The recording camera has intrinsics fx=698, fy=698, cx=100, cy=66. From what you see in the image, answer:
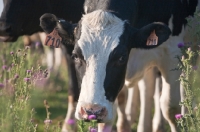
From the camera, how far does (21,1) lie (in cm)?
897

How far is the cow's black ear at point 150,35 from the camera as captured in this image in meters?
6.59

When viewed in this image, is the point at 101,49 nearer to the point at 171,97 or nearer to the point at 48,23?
the point at 48,23

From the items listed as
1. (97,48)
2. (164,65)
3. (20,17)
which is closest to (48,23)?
(97,48)

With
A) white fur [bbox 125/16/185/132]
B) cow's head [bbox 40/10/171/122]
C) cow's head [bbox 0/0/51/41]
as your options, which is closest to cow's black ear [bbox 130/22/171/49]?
cow's head [bbox 40/10/171/122]

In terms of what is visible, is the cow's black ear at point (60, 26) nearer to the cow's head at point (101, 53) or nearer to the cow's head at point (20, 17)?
the cow's head at point (101, 53)

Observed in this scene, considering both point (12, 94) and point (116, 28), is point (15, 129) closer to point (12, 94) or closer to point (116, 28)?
point (12, 94)

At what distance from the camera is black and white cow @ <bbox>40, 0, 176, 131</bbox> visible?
5.86 meters

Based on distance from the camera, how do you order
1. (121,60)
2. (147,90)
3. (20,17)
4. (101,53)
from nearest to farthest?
1. (101,53)
2. (121,60)
3. (147,90)
4. (20,17)

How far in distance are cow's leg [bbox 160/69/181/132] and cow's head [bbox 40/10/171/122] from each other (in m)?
1.37

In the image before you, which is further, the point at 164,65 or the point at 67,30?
the point at 164,65

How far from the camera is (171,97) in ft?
26.1

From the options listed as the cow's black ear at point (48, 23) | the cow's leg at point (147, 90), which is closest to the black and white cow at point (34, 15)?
the cow's leg at point (147, 90)

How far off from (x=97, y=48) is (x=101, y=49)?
0.12 ft

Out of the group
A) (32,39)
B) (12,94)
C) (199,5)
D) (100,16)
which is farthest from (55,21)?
(32,39)
